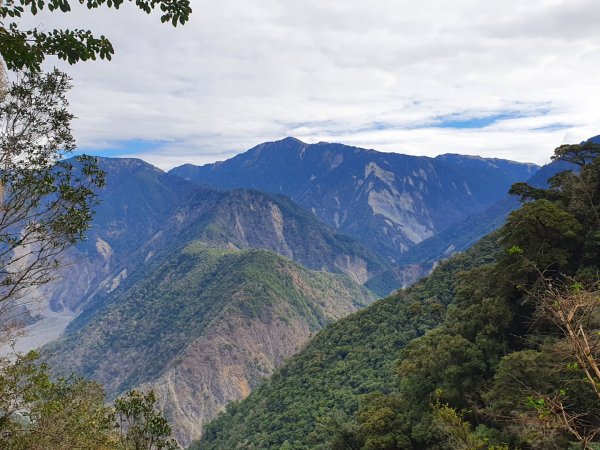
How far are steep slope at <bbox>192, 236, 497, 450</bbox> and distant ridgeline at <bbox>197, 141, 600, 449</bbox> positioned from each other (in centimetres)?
46

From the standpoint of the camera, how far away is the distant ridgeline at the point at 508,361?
1091 centimetres

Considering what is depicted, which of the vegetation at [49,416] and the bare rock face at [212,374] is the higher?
the vegetation at [49,416]

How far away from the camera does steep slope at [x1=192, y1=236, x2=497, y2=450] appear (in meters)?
70.4

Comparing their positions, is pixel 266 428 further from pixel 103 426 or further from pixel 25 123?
pixel 25 123

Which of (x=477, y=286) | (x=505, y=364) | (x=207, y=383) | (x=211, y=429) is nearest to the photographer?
(x=505, y=364)

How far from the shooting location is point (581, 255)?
35875mm

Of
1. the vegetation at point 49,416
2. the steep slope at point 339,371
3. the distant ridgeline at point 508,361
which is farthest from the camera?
the steep slope at point 339,371

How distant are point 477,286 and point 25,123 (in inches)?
1777

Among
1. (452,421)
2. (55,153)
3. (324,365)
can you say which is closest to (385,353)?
(324,365)

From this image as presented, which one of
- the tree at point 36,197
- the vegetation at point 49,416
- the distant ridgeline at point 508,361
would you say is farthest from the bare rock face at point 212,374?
the tree at point 36,197

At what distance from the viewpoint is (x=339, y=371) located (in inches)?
3145

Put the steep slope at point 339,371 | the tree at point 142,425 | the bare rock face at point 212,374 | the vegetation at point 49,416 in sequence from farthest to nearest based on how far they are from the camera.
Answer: the bare rock face at point 212,374
the steep slope at point 339,371
the tree at point 142,425
the vegetation at point 49,416

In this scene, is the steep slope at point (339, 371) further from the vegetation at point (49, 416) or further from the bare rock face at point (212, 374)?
the bare rock face at point (212, 374)

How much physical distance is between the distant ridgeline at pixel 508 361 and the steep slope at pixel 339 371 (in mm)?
457
